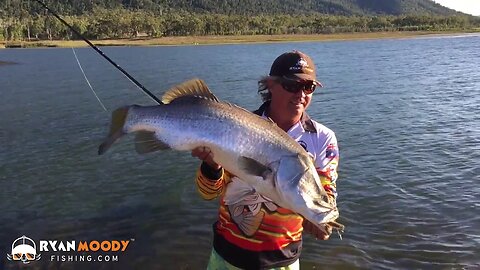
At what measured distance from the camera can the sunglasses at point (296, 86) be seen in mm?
3756

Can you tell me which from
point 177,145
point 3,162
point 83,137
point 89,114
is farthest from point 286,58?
point 89,114

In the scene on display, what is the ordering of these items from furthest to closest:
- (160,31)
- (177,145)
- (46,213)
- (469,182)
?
(160,31) → (469,182) → (46,213) → (177,145)

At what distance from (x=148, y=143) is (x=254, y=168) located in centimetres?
100

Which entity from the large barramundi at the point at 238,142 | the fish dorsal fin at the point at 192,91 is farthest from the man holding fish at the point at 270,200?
the fish dorsal fin at the point at 192,91

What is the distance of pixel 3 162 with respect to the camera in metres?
14.2

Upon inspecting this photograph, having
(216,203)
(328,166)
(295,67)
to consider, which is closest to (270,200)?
(328,166)

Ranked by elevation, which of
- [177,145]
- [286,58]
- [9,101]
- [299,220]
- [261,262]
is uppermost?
[286,58]

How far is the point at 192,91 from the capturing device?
3.87 meters

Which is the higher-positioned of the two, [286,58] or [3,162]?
[286,58]

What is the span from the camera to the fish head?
3232mm

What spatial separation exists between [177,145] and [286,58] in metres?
1.14

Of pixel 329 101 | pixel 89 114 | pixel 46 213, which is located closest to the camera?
pixel 46 213

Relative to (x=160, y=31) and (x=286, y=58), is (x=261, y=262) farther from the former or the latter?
(x=160, y=31)

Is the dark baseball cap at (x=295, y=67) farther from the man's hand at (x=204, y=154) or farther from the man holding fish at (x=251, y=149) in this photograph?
the man's hand at (x=204, y=154)
